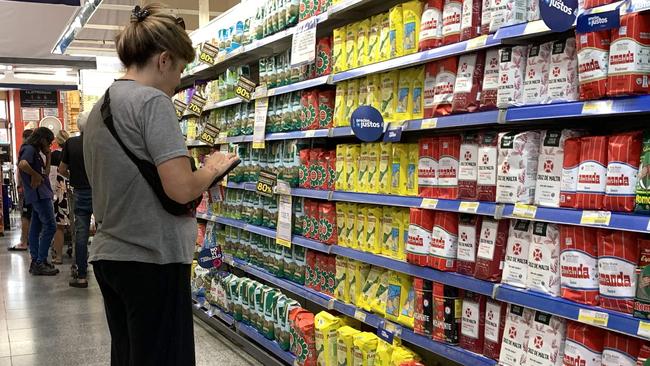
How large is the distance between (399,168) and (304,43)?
104 centimetres

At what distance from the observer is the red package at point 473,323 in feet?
7.89

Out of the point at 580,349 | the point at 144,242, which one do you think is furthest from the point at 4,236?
the point at 580,349

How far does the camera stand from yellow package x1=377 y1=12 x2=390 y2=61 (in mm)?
2805

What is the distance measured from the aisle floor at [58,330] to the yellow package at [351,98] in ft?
6.28

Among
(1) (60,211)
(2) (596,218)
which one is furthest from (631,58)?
(1) (60,211)

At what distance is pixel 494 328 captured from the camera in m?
2.32

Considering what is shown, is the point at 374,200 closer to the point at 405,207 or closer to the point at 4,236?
the point at 405,207

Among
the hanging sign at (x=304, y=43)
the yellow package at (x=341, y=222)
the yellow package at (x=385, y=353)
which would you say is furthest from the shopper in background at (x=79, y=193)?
the yellow package at (x=385, y=353)

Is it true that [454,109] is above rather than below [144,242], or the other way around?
above

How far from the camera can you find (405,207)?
112 inches

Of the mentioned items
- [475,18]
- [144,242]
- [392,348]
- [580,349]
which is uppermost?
[475,18]

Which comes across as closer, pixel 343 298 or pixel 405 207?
pixel 405 207

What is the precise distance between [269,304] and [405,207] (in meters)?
1.53

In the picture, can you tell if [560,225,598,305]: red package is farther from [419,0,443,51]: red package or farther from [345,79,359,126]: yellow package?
[345,79,359,126]: yellow package
